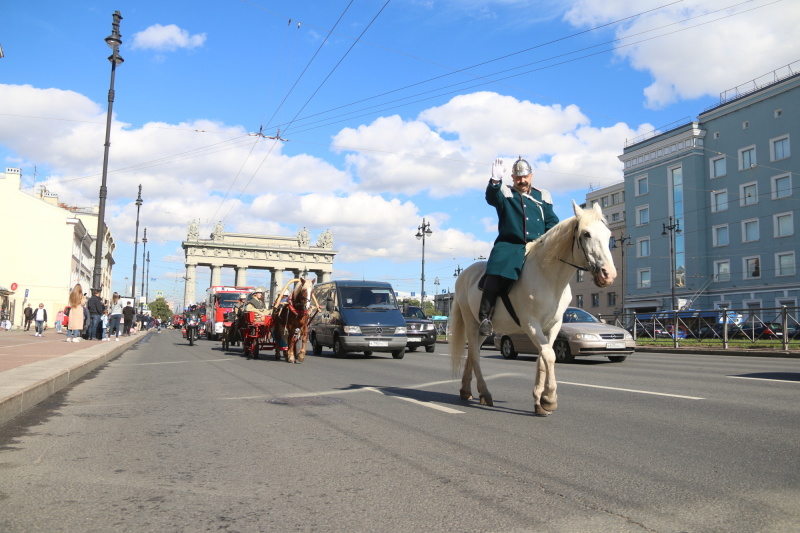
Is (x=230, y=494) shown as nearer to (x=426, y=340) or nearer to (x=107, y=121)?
(x=426, y=340)

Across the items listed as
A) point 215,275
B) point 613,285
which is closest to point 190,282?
point 215,275

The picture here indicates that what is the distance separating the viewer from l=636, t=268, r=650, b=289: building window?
6606cm

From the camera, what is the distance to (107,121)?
24812 millimetres

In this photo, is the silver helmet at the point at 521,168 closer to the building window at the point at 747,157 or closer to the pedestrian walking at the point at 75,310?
the pedestrian walking at the point at 75,310

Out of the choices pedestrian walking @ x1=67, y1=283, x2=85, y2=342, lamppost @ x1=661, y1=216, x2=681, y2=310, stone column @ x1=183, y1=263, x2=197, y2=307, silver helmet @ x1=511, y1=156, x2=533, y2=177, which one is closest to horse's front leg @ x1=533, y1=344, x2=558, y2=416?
silver helmet @ x1=511, y1=156, x2=533, y2=177

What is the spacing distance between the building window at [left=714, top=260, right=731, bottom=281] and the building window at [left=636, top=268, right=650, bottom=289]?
325 inches

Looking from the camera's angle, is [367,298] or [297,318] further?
[367,298]

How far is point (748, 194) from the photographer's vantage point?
54469mm

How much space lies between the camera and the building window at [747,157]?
177 feet

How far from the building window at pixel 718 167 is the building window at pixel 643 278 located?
38.5ft

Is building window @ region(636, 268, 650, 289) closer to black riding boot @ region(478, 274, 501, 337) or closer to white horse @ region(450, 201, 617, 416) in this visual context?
black riding boot @ region(478, 274, 501, 337)

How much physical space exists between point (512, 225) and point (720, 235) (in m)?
57.9

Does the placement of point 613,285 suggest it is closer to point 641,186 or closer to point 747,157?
point 641,186

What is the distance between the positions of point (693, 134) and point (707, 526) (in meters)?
62.4
